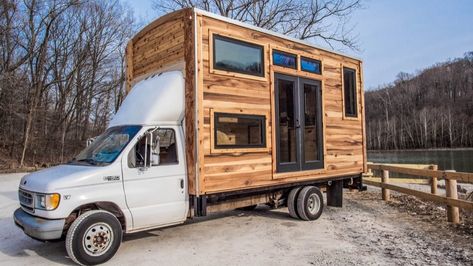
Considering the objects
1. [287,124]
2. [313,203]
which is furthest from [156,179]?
[313,203]

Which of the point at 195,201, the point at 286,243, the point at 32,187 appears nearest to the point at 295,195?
the point at 286,243

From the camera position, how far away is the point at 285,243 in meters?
6.04

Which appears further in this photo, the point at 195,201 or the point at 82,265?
the point at 195,201

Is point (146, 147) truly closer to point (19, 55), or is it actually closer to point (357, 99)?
point (357, 99)

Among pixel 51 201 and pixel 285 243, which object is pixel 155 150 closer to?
pixel 51 201

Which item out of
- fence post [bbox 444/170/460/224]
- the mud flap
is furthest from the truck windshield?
fence post [bbox 444/170/460/224]

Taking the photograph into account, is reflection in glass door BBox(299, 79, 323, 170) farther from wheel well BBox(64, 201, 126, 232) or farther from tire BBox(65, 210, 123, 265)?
tire BBox(65, 210, 123, 265)

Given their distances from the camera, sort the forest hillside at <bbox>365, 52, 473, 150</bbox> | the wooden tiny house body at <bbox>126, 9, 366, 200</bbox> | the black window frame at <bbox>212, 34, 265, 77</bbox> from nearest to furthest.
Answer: the wooden tiny house body at <bbox>126, 9, 366, 200</bbox>, the black window frame at <bbox>212, 34, 265, 77</bbox>, the forest hillside at <bbox>365, 52, 473, 150</bbox>

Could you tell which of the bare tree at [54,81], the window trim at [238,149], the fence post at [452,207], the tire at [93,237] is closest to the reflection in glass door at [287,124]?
the window trim at [238,149]

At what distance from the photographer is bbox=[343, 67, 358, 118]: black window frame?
345 inches

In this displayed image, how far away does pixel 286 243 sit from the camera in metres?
6.04

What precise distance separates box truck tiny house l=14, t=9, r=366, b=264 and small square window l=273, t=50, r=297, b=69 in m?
0.02

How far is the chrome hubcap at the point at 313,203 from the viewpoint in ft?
25.5

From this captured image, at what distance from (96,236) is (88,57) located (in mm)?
31921
